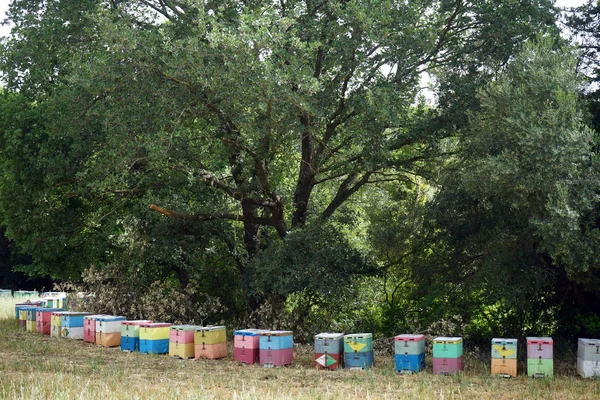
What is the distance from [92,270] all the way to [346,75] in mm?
7375

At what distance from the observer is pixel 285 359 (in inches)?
375

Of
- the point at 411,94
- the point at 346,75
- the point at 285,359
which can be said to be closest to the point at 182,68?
the point at 346,75

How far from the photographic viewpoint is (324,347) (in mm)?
9414

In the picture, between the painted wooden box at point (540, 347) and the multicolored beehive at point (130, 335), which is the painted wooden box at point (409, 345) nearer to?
the painted wooden box at point (540, 347)

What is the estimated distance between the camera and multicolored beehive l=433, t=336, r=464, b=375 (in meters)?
8.73

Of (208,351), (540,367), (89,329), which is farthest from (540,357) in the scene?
(89,329)

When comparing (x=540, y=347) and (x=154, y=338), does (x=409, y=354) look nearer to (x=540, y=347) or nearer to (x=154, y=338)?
(x=540, y=347)

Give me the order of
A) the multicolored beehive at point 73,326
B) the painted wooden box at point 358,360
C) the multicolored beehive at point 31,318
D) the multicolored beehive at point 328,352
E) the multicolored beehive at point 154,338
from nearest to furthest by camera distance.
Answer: the painted wooden box at point 358,360 → the multicolored beehive at point 328,352 → the multicolored beehive at point 154,338 → the multicolored beehive at point 73,326 → the multicolored beehive at point 31,318

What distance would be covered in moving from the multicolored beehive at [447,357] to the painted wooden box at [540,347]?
3.05 feet

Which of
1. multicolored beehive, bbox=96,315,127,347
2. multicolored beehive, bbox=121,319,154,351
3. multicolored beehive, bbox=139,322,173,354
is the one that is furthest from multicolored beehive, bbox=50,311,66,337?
multicolored beehive, bbox=139,322,173,354

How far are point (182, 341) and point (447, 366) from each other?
13.4 feet

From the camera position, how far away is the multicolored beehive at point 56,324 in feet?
42.0

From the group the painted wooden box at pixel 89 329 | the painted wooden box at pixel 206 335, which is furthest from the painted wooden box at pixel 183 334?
the painted wooden box at pixel 89 329

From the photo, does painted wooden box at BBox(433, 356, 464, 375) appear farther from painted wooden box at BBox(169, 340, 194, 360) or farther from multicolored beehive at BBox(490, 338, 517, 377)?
painted wooden box at BBox(169, 340, 194, 360)
